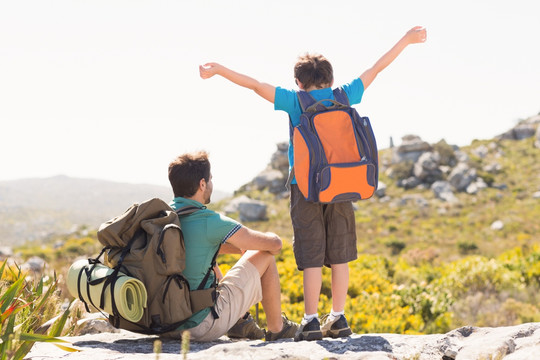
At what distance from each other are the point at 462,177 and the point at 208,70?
38196 millimetres

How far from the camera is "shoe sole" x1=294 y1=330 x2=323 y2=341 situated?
3152mm

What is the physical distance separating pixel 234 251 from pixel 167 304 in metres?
0.63

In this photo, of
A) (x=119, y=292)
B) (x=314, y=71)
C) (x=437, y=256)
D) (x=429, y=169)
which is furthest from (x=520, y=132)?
(x=119, y=292)

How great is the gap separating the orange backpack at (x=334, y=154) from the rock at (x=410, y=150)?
41.3 metres

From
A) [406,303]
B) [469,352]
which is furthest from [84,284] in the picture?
[406,303]

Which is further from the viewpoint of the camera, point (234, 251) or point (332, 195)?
point (234, 251)

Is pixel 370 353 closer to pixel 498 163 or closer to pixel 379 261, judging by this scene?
pixel 379 261

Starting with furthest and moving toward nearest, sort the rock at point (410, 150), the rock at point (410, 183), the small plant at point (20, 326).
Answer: the rock at point (410, 150), the rock at point (410, 183), the small plant at point (20, 326)

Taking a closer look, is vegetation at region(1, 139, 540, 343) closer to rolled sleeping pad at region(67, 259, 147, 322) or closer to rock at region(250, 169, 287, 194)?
rolled sleeping pad at region(67, 259, 147, 322)

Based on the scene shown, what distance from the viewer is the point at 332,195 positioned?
3.15 meters

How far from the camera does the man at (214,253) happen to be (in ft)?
9.92

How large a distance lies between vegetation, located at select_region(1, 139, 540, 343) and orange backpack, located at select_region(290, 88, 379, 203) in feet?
5.96

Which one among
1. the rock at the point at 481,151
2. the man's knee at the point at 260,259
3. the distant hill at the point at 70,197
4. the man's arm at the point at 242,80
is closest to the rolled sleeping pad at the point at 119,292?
the man's knee at the point at 260,259

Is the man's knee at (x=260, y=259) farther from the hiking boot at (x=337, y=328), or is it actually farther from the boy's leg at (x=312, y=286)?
the hiking boot at (x=337, y=328)
